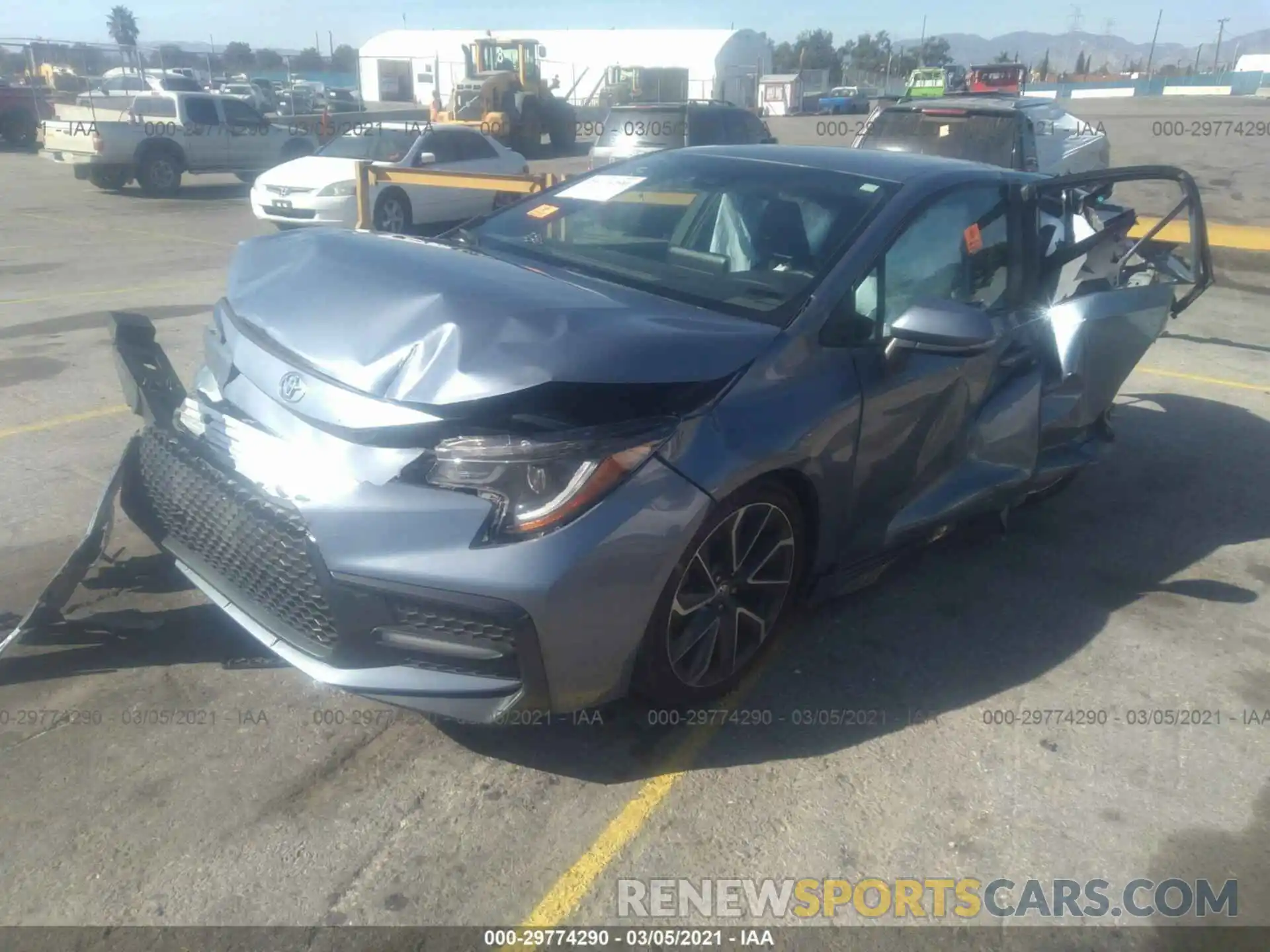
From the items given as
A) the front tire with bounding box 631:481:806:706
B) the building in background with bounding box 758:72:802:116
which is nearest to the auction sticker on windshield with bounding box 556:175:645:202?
the front tire with bounding box 631:481:806:706

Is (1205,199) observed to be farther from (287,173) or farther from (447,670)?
(447,670)

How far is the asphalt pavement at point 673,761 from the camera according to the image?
2.60 meters

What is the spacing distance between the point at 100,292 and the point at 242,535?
7875 millimetres

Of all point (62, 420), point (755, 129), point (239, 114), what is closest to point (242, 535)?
point (62, 420)

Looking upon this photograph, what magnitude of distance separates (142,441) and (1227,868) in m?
3.51

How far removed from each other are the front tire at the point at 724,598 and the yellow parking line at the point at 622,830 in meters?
0.11

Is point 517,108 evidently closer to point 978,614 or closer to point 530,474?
point 978,614

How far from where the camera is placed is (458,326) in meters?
2.76

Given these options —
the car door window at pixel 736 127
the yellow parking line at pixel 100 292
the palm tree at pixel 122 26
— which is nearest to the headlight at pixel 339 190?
the yellow parking line at pixel 100 292

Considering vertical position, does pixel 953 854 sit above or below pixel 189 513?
below

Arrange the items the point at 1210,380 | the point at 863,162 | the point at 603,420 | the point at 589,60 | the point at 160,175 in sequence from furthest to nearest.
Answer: the point at 589,60 < the point at 160,175 < the point at 1210,380 < the point at 863,162 < the point at 603,420

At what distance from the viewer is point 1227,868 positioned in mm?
2793

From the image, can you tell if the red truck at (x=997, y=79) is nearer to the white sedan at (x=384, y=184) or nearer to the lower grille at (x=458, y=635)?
the white sedan at (x=384, y=184)

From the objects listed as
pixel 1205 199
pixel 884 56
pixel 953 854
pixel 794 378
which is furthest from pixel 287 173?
pixel 884 56
